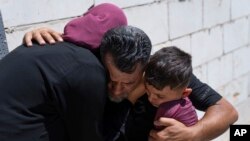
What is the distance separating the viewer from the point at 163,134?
1.79 m

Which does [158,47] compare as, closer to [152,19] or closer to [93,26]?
[152,19]

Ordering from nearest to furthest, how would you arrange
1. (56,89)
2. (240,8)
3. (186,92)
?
(56,89) → (186,92) → (240,8)

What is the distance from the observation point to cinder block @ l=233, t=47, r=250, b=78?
4051mm

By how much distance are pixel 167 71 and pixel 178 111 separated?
21 cm

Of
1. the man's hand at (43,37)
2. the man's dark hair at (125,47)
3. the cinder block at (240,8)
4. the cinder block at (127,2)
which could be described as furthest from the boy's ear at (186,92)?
the cinder block at (240,8)

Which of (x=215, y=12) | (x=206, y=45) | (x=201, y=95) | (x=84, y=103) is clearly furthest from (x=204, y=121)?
(x=215, y=12)

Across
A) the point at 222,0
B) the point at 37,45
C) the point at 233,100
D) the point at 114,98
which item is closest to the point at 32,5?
the point at 37,45

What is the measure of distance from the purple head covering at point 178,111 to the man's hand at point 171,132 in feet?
0.10

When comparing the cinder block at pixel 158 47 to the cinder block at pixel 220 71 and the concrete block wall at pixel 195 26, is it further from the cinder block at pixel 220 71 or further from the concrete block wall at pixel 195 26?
the cinder block at pixel 220 71

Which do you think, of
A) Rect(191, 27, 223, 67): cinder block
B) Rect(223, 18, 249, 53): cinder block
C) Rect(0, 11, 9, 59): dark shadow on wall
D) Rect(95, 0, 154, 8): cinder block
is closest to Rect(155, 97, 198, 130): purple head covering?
Rect(0, 11, 9, 59): dark shadow on wall

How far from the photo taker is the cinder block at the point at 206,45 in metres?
3.47

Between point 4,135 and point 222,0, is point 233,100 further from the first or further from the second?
point 4,135

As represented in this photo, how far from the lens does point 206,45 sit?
360cm

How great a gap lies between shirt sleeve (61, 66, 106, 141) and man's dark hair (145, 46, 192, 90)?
264mm
